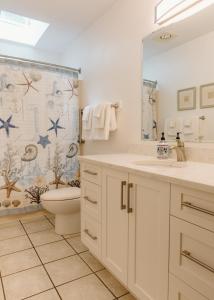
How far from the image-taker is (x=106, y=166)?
134 centimetres

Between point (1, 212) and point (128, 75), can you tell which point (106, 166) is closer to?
point (128, 75)

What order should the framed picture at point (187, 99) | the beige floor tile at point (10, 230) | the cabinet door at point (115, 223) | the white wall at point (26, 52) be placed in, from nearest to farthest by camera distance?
1. the cabinet door at point (115, 223)
2. the framed picture at point (187, 99)
3. the beige floor tile at point (10, 230)
4. the white wall at point (26, 52)

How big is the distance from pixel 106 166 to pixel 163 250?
58 centimetres

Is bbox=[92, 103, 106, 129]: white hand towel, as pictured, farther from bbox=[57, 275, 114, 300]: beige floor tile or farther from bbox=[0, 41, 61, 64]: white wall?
bbox=[0, 41, 61, 64]: white wall

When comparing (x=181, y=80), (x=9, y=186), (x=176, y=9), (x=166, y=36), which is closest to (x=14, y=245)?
(x=9, y=186)

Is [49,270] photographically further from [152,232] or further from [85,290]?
[152,232]

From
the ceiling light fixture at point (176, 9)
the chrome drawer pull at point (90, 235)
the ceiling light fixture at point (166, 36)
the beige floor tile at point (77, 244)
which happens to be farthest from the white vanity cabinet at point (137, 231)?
the ceiling light fixture at point (176, 9)

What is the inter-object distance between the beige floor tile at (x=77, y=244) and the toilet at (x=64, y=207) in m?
0.12

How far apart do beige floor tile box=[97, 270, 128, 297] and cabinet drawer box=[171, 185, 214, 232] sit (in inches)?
30.8

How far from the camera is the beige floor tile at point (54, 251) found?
1688mm

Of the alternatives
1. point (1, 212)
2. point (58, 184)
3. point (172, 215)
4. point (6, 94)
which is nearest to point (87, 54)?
point (6, 94)

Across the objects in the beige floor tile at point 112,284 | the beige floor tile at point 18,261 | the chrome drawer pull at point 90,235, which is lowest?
the beige floor tile at point 112,284

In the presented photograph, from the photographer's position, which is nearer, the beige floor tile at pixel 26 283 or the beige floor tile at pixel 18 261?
the beige floor tile at pixel 26 283

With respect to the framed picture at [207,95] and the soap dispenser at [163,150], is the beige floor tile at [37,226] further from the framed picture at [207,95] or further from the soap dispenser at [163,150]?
the framed picture at [207,95]
